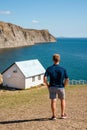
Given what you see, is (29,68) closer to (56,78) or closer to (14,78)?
(14,78)

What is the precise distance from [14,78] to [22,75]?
177 cm

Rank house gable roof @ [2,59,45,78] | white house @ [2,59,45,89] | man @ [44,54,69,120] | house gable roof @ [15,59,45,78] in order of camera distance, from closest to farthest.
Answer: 1. man @ [44,54,69,120]
2. white house @ [2,59,45,89]
3. house gable roof @ [2,59,45,78]
4. house gable roof @ [15,59,45,78]

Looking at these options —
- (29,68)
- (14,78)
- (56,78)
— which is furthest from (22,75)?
(56,78)

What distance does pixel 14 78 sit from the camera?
1677 inches

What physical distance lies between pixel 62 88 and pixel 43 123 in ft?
4.63

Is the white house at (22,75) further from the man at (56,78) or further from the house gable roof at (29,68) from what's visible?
the man at (56,78)

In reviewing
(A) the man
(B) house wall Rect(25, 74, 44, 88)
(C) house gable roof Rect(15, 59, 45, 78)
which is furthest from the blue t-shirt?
(B) house wall Rect(25, 74, 44, 88)

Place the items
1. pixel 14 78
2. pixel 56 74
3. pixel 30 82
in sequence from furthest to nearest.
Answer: pixel 14 78, pixel 30 82, pixel 56 74

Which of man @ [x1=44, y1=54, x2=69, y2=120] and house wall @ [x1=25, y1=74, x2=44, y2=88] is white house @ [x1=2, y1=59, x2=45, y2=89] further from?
man @ [x1=44, y1=54, x2=69, y2=120]

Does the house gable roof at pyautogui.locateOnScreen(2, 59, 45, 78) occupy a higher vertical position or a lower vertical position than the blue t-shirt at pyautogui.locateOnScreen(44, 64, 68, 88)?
lower

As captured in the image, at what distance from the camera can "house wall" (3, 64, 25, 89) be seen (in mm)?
41706

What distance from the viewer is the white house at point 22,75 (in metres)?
41.6

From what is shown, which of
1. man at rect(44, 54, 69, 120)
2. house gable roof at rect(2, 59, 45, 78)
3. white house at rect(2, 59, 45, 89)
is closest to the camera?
man at rect(44, 54, 69, 120)

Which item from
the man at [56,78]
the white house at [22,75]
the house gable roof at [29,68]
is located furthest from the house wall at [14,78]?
the man at [56,78]
